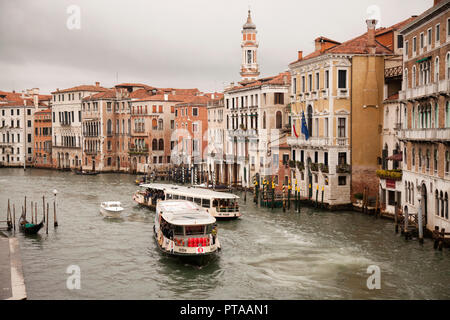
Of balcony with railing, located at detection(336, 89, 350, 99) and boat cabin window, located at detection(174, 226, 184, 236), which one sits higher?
balcony with railing, located at detection(336, 89, 350, 99)

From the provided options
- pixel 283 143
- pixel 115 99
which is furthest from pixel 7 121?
pixel 283 143

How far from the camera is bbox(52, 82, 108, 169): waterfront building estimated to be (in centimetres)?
6750

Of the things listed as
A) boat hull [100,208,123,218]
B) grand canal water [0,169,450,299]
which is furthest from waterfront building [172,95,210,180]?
grand canal water [0,169,450,299]

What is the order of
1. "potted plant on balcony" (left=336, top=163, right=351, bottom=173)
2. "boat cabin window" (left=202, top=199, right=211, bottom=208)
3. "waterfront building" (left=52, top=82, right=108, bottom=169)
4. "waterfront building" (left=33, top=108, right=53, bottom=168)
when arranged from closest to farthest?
"boat cabin window" (left=202, top=199, right=211, bottom=208)
"potted plant on balcony" (left=336, top=163, right=351, bottom=173)
"waterfront building" (left=52, top=82, right=108, bottom=169)
"waterfront building" (left=33, top=108, right=53, bottom=168)

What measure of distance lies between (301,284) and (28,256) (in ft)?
31.4

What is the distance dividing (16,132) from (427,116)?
2388 inches

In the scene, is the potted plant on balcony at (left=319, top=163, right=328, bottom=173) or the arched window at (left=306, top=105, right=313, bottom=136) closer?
the potted plant on balcony at (left=319, top=163, right=328, bottom=173)

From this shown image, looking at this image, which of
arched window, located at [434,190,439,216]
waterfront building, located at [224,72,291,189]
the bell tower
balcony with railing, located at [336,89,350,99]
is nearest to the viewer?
arched window, located at [434,190,439,216]

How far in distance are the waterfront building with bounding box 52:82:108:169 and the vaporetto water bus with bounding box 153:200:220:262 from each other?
4758 cm

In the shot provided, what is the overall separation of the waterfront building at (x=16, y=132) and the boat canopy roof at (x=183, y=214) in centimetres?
5285

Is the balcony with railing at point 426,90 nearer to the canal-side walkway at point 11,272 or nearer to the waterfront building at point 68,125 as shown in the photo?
the canal-side walkway at point 11,272

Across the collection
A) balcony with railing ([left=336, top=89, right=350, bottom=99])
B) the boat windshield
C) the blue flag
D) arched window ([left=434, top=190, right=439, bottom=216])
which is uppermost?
balcony with railing ([left=336, top=89, right=350, bottom=99])

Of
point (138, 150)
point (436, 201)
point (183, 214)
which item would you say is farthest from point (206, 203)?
point (138, 150)

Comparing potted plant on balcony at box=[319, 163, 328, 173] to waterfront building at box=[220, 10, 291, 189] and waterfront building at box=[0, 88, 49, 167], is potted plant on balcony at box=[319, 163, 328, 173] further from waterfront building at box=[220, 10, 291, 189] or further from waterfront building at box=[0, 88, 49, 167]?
waterfront building at box=[0, 88, 49, 167]
